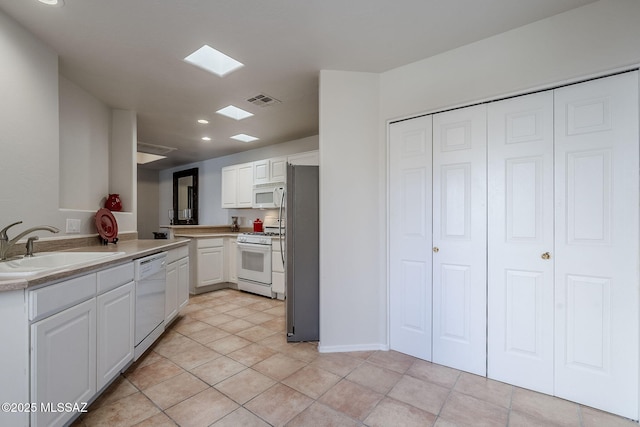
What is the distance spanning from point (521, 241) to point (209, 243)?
4.17 meters

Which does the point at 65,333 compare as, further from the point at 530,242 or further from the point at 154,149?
the point at 154,149

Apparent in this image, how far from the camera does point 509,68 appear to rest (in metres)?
2.01

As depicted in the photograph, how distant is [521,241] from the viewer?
198 cm

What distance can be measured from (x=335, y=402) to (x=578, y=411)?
154cm

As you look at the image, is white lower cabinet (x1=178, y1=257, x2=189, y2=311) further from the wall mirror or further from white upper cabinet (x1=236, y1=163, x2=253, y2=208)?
the wall mirror

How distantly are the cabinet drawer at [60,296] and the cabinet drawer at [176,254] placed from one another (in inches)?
47.4

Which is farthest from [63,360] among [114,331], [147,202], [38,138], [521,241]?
[147,202]

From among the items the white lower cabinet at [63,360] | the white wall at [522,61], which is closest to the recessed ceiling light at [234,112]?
the white wall at [522,61]

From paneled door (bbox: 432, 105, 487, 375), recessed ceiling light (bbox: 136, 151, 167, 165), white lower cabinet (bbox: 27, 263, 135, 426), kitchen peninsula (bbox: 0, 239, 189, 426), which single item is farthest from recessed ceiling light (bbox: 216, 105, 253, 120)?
recessed ceiling light (bbox: 136, 151, 167, 165)

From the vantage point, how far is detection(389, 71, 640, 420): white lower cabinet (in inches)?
65.8

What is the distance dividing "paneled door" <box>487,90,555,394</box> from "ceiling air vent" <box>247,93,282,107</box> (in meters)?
2.21

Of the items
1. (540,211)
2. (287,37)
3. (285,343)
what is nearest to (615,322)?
(540,211)

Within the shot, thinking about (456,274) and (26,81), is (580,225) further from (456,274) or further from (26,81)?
(26,81)

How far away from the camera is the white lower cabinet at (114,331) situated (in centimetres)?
170
